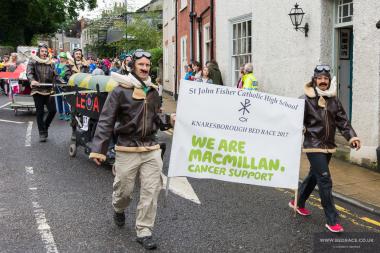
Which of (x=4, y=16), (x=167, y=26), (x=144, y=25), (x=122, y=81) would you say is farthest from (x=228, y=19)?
(x=4, y=16)

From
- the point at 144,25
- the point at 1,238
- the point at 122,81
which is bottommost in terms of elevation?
the point at 1,238

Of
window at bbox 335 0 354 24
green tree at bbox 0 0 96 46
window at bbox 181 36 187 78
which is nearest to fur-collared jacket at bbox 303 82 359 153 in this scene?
window at bbox 335 0 354 24

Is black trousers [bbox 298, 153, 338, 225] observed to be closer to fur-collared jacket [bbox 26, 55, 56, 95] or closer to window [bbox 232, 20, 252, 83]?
fur-collared jacket [bbox 26, 55, 56, 95]

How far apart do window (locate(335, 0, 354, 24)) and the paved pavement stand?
112 inches

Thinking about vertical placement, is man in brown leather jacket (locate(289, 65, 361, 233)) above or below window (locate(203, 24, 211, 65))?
below

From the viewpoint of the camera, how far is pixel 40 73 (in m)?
10.6

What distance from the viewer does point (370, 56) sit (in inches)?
339

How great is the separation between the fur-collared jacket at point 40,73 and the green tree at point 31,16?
122 feet

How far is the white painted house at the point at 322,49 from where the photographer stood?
8633 millimetres

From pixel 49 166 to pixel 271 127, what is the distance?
4.40 meters

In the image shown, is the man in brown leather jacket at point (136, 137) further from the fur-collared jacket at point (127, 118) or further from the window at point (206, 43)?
the window at point (206, 43)

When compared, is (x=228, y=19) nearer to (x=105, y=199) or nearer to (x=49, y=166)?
(x=49, y=166)

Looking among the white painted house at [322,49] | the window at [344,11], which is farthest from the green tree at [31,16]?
the window at [344,11]

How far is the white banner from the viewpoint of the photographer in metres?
5.21
